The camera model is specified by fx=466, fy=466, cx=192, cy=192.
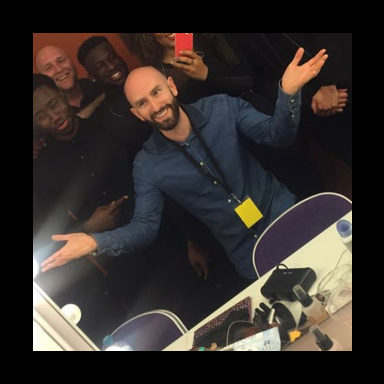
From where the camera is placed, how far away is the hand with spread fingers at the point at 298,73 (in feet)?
6.42

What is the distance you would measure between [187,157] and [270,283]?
63 cm

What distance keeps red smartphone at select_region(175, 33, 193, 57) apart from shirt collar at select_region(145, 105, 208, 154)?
0.83 feet

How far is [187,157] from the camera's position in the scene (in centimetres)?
202

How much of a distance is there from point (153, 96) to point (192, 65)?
0.22 meters

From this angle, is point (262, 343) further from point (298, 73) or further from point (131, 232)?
point (298, 73)

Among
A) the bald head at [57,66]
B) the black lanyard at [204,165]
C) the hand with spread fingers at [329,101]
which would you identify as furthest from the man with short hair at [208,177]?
the bald head at [57,66]

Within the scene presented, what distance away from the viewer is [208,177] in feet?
6.68

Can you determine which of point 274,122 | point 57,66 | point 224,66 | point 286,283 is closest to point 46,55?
point 57,66

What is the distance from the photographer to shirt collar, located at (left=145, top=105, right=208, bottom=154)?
200 centimetres

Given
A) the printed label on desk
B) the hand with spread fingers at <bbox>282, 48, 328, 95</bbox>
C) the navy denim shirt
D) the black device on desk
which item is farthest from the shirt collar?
the printed label on desk

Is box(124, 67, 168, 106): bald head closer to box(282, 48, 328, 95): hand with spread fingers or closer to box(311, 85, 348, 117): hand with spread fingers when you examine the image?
box(282, 48, 328, 95): hand with spread fingers
